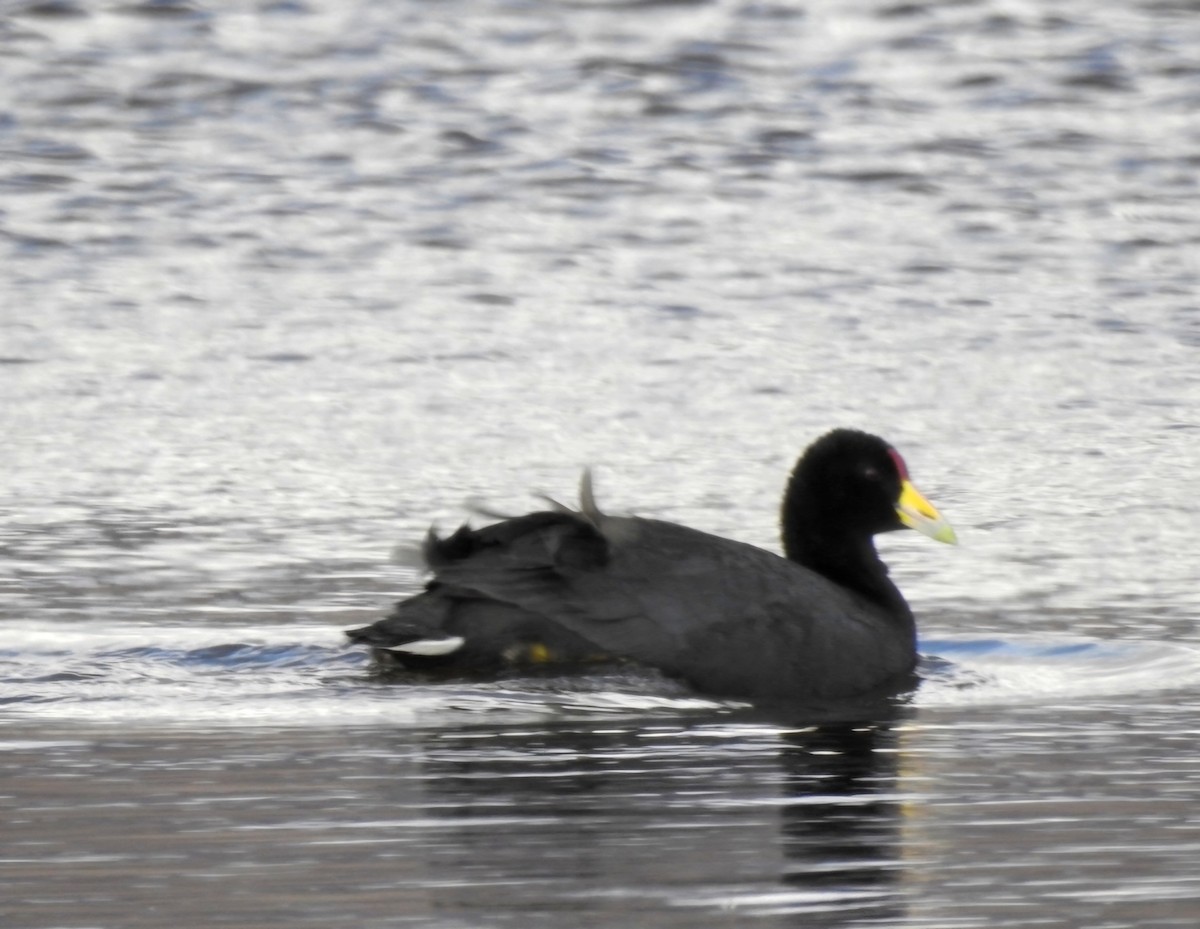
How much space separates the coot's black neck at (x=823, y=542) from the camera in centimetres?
834

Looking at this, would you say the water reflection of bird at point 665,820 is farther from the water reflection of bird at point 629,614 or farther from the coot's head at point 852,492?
the coot's head at point 852,492

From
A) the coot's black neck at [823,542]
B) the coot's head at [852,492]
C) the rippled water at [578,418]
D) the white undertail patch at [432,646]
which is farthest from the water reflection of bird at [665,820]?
the coot's head at [852,492]

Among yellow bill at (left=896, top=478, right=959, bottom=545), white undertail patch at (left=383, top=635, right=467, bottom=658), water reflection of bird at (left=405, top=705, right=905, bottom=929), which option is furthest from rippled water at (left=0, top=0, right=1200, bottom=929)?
Answer: yellow bill at (left=896, top=478, right=959, bottom=545)

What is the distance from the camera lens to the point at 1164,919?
4.38 m

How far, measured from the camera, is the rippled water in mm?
5000

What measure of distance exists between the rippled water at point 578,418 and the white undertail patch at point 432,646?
155 mm

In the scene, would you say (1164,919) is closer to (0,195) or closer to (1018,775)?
(1018,775)

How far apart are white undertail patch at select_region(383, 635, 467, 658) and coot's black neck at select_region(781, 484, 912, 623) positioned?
1613 mm

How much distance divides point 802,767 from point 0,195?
11.7 meters

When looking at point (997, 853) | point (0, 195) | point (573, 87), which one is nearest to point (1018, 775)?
point (997, 853)

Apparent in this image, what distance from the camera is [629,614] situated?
7.32 m

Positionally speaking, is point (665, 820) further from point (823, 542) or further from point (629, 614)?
point (823, 542)

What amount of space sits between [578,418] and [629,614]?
4.10 metres

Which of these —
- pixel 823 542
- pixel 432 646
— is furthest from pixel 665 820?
pixel 823 542
